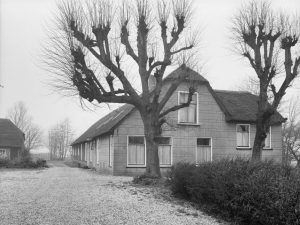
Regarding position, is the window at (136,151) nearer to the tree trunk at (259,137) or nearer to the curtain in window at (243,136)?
the tree trunk at (259,137)

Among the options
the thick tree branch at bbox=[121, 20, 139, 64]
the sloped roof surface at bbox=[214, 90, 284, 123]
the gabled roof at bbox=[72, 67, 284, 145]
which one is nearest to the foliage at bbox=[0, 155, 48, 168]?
the gabled roof at bbox=[72, 67, 284, 145]

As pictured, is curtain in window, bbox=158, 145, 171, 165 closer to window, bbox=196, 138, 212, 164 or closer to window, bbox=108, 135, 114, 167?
window, bbox=196, 138, 212, 164

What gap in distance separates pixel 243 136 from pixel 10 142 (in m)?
30.7

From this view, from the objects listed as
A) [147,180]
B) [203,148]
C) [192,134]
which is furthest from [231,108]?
[147,180]

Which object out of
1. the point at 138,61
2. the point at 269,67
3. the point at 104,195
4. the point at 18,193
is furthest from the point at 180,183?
the point at 269,67

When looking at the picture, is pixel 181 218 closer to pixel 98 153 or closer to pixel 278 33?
pixel 278 33

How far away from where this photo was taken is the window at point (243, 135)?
2623cm

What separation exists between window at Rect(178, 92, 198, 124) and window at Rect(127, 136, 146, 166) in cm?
300

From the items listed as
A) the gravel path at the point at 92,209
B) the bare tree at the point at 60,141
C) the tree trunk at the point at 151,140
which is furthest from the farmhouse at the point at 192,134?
the bare tree at the point at 60,141

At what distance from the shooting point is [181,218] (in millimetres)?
9469

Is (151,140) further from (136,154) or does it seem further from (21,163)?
(21,163)

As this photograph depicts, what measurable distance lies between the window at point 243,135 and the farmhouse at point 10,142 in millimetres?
27525

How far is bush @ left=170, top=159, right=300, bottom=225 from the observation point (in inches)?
302

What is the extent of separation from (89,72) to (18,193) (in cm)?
532
